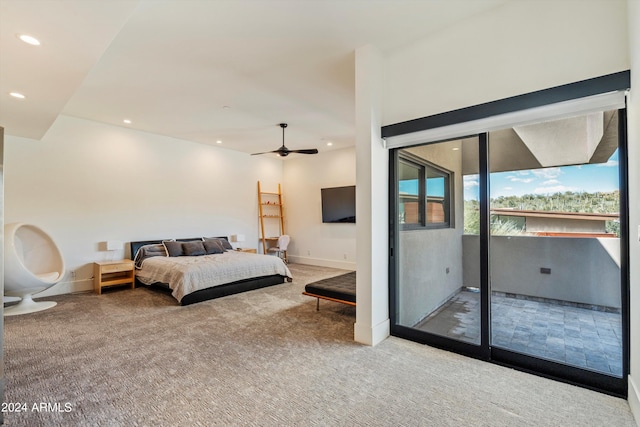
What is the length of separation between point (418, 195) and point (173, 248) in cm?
471

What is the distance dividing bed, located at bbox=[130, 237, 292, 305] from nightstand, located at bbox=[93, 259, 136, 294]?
146mm

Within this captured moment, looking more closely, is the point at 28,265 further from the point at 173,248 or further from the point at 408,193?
the point at 408,193

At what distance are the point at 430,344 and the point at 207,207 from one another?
18.9 feet

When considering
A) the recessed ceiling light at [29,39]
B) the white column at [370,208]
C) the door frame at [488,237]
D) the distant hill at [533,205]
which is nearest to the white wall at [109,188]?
the recessed ceiling light at [29,39]

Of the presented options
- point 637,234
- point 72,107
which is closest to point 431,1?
point 637,234

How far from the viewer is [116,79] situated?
3709mm

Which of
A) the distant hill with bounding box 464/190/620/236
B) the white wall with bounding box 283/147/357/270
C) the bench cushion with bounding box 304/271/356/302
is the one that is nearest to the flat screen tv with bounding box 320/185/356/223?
the white wall with bounding box 283/147/357/270

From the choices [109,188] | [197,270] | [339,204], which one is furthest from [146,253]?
[339,204]

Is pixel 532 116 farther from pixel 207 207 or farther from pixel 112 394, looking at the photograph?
pixel 207 207

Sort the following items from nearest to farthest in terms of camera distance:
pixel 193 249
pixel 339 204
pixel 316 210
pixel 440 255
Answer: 1. pixel 440 255
2. pixel 193 249
3. pixel 339 204
4. pixel 316 210

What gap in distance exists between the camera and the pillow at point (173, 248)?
5.70 meters

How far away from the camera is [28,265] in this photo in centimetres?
463

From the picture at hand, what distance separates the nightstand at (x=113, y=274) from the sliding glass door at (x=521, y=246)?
468 cm

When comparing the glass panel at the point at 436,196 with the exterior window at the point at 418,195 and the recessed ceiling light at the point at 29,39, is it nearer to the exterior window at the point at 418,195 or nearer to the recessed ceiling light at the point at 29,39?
the exterior window at the point at 418,195
